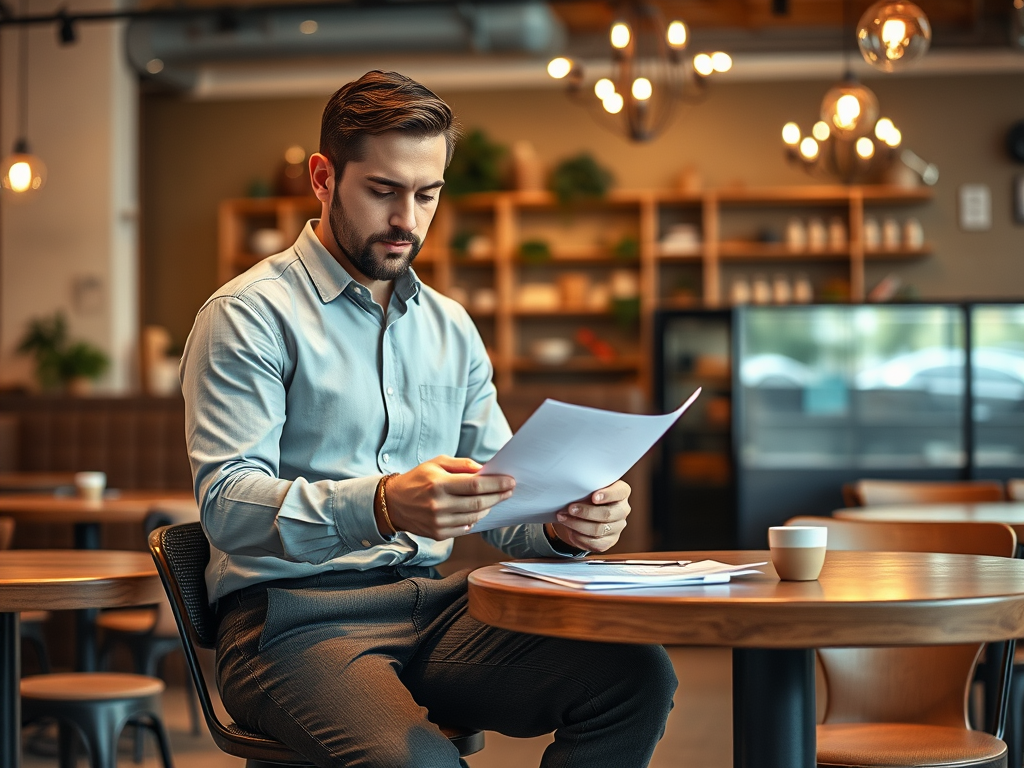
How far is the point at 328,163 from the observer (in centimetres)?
187

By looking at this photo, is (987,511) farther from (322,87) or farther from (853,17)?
(322,87)

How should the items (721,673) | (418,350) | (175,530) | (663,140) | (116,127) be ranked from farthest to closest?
1. (663,140)
2. (116,127)
3. (721,673)
4. (418,350)
5. (175,530)

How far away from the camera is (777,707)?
148cm

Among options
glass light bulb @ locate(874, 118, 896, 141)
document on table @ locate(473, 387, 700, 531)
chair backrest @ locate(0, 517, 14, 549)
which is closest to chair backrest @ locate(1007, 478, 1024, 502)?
glass light bulb @ locate(874, 118, 896, 141)

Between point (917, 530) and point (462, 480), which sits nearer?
point (462, 480)

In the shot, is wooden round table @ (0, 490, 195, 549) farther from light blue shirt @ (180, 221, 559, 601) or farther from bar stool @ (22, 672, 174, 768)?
light blue shirt @ (180, 221, 559, 601)

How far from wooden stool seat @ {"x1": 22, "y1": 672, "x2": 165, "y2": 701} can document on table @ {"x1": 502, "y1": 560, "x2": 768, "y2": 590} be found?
60.8 inches

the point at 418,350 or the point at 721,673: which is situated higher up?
the point at 418,350

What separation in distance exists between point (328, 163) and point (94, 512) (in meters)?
2.06

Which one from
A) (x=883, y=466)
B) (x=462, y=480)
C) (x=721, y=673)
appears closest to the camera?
(x=462, y=480)

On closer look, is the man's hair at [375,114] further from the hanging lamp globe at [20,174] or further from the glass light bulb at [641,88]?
the hanging lamp globe at [20,174]

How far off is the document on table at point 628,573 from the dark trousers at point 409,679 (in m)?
0.13

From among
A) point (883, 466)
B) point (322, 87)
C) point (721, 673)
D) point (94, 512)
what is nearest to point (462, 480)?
point (94, 512)

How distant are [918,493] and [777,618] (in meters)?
3.20
